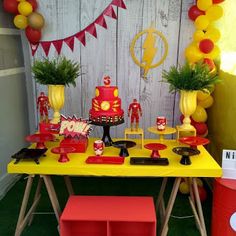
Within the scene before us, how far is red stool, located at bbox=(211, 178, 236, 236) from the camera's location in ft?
6.02

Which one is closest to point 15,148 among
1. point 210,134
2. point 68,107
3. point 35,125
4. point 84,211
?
point 35,125

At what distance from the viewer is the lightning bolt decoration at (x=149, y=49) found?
9.16 feet

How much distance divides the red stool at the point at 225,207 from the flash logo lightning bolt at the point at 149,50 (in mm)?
1306

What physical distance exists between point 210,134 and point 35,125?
1655 millimetres

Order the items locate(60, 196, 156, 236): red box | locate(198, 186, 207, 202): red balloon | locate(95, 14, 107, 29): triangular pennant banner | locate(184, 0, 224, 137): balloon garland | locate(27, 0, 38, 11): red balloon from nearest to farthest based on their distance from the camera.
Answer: locate(60, 196, 156, 236): red box
locate(184, 0, 224, 137): balloon garland
locate(198, 186, 207, 202): red balloon
locate(27, 0, 38, 11): red balloon
locate(95, 14, 107, 29): triangular pennant banner

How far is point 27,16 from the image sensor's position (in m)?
2.64

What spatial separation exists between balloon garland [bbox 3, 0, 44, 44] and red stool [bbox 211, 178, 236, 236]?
1.86 metres

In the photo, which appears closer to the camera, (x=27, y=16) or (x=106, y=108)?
(x=106, y=108)

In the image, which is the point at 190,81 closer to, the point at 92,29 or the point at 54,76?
the point at 54,76

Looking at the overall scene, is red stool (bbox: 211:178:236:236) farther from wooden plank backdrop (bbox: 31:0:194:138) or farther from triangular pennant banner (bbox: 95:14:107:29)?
triangular pennant banner (bbox: 95:14:107:29)

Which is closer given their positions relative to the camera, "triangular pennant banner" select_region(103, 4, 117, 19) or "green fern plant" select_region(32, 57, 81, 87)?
"green fern plant" select_region(32, 57, 81, 87)

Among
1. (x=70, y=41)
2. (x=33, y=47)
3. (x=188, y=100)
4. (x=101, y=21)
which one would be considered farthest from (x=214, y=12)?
(x=33, y=47)

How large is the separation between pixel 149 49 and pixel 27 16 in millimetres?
1063

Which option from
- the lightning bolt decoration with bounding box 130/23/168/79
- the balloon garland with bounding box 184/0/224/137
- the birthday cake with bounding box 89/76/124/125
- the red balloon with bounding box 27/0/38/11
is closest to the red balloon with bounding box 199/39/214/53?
the balloon garland with bounding box 184/0/224/137
